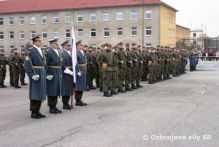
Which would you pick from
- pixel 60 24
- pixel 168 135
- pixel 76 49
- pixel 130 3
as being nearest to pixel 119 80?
pixel 76 49

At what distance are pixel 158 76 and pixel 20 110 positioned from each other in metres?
11.5

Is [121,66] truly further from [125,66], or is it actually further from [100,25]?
[100,25]

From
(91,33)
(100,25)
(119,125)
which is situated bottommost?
(119,125)

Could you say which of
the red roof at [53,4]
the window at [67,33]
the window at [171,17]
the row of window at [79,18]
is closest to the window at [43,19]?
the row of window at [79,18]

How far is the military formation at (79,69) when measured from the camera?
34.0ft

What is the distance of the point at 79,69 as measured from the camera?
12539 mm

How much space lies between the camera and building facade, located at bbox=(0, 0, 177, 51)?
70562 mm

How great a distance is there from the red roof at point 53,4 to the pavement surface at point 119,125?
58.8m

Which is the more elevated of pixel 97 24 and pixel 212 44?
pixel 97 24

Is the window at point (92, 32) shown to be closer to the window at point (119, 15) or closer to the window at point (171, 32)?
the window at point (119, 15)

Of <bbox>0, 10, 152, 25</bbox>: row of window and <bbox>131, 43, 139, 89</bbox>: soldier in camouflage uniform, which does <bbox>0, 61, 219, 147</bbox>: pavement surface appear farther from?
<bbox>0, 10, 152, 25</bbox>: row of window

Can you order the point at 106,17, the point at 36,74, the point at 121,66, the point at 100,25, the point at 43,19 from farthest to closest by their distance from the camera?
the point at 43,19, the point at 100,25, the point at 106,17, the point at 121,66, the point at 36,74

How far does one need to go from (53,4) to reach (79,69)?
65857mm

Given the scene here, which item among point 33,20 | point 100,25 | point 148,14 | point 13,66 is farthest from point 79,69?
point 33,20
